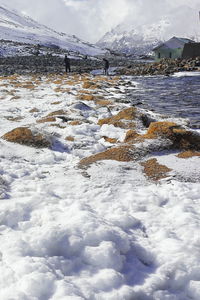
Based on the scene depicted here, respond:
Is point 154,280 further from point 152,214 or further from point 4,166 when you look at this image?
point 4,166

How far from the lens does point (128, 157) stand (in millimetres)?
8117

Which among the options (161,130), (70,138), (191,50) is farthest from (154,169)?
(191,50)

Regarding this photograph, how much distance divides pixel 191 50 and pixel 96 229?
67.1 metres

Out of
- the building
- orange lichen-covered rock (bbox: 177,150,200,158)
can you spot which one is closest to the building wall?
the building

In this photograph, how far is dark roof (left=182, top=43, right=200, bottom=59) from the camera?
63931mm

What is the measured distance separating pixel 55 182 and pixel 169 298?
376 centimetres

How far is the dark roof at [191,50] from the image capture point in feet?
210

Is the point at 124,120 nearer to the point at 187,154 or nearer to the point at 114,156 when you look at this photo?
the point at 114,156

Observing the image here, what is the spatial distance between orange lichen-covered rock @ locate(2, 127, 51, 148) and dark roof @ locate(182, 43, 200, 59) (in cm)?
6112

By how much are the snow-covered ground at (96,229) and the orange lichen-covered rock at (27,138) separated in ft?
2.18

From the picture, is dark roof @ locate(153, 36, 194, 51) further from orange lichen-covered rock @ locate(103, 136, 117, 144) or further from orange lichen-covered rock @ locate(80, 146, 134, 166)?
orange lichen-covered rock @ locate(80, 146, 134, 166)

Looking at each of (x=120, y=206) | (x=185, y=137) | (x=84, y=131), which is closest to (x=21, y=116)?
(x=84, y=131)

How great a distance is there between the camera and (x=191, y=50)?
65125 millimetres

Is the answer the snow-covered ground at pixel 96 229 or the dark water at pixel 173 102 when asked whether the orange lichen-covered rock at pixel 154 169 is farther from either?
the dark water at pixel 173 102
